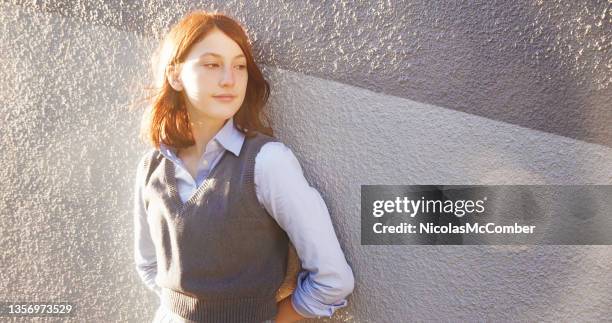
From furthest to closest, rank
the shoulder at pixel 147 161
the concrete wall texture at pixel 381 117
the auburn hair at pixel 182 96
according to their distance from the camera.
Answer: the shoulder at pixel 147 161 < the auburn hair at pixel 182 96 < the concrete wall texture at pixel 381 117

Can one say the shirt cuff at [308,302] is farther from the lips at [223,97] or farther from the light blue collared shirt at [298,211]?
the lips at [223,97]

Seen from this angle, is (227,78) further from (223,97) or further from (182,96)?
(182,96)

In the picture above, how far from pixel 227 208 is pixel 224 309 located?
0.31m

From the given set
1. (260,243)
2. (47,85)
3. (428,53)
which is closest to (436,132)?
(428,53)

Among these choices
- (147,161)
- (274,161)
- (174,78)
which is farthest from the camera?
(147,161)

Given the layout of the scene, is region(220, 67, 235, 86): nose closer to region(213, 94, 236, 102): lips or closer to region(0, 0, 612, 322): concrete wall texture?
region(213, 94, 236, 102): lips

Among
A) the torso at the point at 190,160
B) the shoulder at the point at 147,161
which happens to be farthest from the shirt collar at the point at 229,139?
the shoulder at the point at 147,161

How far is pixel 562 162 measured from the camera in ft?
5.34

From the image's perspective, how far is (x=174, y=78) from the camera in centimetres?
178

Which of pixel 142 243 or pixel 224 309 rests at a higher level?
pixel 142 243

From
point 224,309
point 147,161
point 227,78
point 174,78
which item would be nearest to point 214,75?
point 227,78

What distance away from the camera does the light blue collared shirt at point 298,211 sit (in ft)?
5.41

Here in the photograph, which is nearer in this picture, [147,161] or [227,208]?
[227,208]

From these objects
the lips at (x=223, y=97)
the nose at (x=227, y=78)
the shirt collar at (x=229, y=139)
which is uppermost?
the nose at (x=227, y=78)
